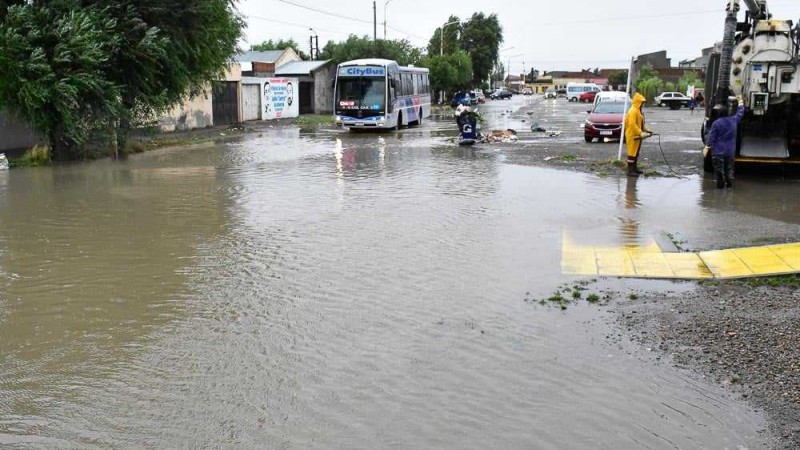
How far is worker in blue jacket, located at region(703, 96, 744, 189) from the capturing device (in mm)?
14156

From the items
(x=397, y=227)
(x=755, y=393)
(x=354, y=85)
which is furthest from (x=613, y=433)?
(x=354, y=85)

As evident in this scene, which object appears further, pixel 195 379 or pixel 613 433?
pixel 195 379

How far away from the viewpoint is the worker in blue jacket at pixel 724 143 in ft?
46.4

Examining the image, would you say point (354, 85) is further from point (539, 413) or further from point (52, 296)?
point (539, 413)

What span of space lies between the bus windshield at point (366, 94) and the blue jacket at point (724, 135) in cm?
1984

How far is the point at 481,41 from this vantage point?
9144cm

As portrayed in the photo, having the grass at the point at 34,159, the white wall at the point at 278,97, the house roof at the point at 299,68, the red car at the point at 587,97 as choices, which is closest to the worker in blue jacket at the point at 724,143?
the grass at the point at 34,159

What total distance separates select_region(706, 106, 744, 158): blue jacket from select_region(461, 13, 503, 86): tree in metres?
78.8

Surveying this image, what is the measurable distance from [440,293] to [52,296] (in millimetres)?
3948

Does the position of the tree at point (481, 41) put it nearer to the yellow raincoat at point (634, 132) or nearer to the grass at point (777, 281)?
the yellow raincoat at point (634, 132)

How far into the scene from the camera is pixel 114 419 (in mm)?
4824

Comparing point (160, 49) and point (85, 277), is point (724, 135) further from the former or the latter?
point (160, 49)

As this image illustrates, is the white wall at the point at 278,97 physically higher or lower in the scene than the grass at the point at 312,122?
higher

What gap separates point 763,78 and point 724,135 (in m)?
1.84
